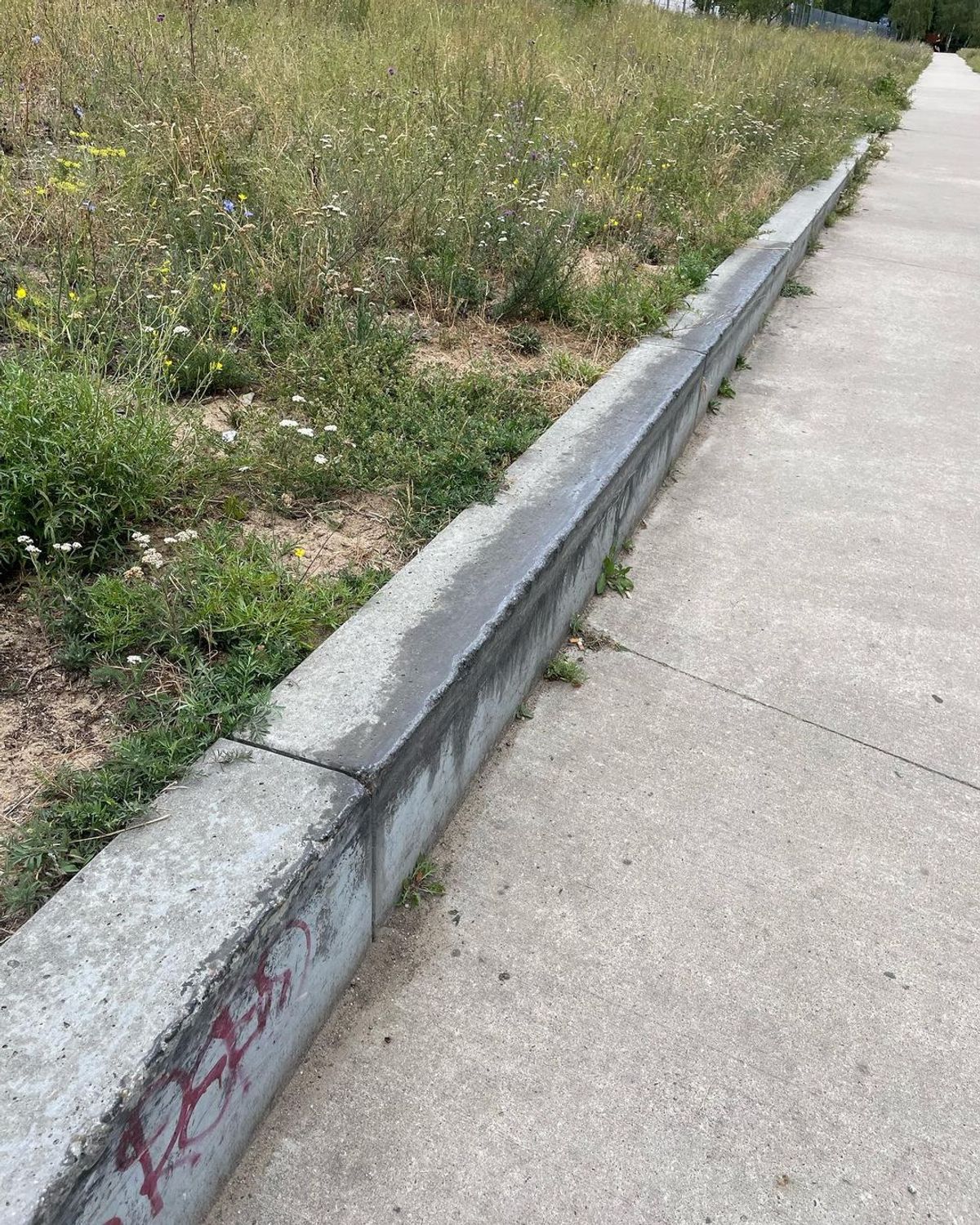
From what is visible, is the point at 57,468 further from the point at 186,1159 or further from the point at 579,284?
the point at 579,284

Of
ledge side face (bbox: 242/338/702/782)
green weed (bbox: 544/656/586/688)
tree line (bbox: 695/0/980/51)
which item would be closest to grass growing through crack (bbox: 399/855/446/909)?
ledge side face (bbox: 242/338/702/782)

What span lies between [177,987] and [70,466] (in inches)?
63.0

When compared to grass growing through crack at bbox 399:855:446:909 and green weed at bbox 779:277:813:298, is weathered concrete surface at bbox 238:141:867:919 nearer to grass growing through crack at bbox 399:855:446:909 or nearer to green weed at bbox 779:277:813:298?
grass growing through crack at bbox 399:855:446:909

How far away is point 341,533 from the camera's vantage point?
294 cm

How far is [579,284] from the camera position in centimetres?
498

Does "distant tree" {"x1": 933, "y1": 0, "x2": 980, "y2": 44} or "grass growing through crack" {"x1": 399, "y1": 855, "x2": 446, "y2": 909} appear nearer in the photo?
"grass growing through crack" {"x1": 399, "y1": 855, "x2": 446, "y2": 909}

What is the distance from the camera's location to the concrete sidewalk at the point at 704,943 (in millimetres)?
1752

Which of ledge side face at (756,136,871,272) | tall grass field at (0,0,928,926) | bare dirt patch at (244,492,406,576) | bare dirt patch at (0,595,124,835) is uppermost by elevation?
tall grass field at (0,0,928,926)

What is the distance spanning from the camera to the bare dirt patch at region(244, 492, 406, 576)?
2.77 m

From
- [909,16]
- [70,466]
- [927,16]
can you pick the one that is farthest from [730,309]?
[927,16]

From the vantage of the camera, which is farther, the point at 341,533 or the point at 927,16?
the point at 927,16

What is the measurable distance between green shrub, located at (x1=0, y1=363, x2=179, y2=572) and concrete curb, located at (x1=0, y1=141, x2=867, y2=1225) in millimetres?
793

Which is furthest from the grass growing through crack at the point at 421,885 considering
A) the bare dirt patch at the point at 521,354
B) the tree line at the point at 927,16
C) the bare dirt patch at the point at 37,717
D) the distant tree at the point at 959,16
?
the distant tree at the point at 959,16

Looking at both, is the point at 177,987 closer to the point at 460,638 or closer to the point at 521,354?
the point at 460,638
